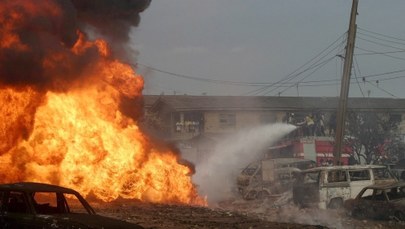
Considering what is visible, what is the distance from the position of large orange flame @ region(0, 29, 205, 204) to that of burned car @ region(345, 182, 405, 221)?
6907 mm

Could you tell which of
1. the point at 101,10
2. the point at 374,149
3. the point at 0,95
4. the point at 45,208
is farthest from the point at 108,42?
the point at 374,149

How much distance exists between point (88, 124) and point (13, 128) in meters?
2.60

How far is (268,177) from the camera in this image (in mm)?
28328

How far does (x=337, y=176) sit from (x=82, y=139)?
10.3 meters

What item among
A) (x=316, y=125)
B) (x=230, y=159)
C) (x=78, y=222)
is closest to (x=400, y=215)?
(x=78, y=222)

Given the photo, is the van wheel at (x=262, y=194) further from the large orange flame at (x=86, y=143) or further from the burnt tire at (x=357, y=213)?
the burnt tire at (x=357, y=213)

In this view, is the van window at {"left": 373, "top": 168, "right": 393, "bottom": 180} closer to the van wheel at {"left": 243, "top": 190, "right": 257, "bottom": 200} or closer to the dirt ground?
the dirt ground

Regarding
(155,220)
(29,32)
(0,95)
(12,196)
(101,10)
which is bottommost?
(155,220)

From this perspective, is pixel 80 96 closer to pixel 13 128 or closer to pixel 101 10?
pixel 13 128

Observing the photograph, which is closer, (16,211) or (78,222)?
(78,222)

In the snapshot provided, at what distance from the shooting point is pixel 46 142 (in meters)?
16.9

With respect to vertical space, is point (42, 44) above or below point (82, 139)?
above

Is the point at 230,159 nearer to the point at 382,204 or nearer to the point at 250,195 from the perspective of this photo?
the point at 250,195

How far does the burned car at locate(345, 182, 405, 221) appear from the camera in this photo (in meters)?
15.3
